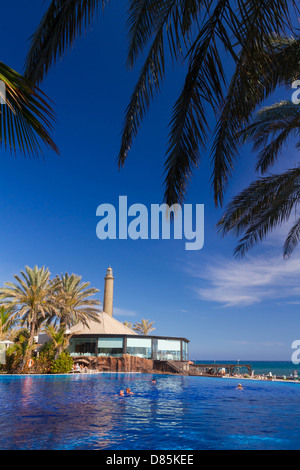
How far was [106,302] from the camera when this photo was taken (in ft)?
157

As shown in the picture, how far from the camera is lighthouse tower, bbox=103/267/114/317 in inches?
1858

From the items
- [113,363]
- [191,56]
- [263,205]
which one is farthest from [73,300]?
[191,56]

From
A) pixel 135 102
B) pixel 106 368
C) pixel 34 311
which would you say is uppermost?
pixel 135 102

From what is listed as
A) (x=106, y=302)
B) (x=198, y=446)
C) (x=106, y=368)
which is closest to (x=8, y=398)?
(x=198, y=446)

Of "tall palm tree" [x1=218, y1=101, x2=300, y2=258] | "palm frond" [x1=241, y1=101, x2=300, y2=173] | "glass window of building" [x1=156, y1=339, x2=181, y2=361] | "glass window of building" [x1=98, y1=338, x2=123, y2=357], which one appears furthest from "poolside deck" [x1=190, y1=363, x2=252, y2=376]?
"palm frond" [x1=241, y1=101, x2=300, y2=173]

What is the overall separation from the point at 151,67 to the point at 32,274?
24.9 meters

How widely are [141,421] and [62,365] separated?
53.7 feet

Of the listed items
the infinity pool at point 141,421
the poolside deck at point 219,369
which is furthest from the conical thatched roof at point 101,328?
the infinity pool at point 141,421

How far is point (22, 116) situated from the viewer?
1.99 meters

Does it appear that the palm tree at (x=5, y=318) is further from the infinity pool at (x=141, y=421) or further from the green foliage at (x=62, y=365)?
the infinity pool at (x=141, y=421)

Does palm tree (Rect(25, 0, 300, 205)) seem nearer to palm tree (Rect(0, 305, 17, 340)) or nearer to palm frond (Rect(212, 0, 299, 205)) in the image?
palm frond (Rect(212, 0, 299, 205))

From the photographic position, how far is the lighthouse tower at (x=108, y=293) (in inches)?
1858
